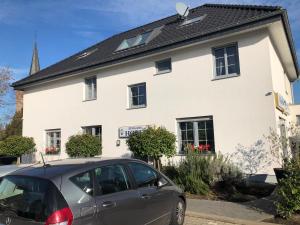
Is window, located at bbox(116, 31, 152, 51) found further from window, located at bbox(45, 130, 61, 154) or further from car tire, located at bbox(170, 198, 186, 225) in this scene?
car tire, located at bbox(170, 198, 186, 225)

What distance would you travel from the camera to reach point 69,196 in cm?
401

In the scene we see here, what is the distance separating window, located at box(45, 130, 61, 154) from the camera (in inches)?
742

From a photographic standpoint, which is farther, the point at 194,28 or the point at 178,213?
the point at 194,28

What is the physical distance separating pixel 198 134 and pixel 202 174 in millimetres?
3035

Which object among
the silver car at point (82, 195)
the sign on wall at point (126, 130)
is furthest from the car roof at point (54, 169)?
the sign on wall at point (126, 130)

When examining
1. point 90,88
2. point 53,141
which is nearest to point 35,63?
point 53,141

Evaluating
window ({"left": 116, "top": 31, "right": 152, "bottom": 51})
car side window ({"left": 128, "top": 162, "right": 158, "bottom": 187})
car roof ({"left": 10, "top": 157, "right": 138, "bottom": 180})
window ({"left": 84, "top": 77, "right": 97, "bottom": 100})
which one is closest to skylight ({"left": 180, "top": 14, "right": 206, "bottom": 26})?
window ({"left": 116, "top": 31, "right": 152, "bottom": 51})

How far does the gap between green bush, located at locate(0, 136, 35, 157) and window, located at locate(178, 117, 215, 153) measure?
33.1 ft

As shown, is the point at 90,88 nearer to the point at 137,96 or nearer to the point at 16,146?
the point at 137,96

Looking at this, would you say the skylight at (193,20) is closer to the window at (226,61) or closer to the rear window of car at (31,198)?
the window at (226,61)

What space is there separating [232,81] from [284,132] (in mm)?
3499

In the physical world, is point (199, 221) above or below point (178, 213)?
below

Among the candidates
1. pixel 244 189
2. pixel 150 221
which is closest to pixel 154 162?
pixel 244 189

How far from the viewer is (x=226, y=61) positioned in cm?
1280
